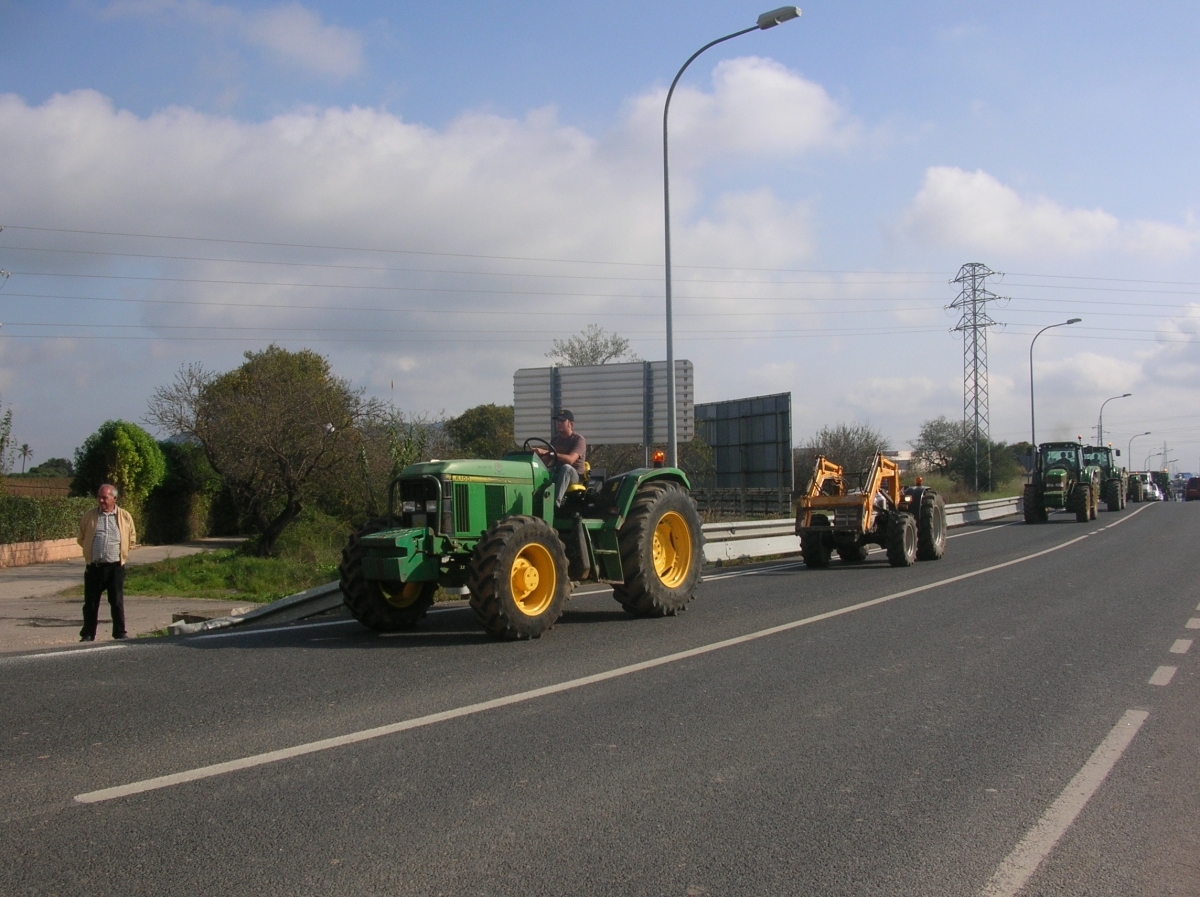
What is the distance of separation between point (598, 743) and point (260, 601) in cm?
1009

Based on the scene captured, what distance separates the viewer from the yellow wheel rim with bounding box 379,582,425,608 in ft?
31.3

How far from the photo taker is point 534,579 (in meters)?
9.20

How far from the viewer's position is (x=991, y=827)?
446cm

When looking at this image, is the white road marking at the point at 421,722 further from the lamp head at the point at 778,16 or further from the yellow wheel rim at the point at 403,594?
the lamp head at the point at 778,16

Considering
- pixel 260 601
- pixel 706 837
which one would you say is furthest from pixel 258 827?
pixel 260 601

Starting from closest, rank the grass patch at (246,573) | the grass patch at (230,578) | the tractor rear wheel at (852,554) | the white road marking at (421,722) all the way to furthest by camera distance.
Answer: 1. the white road marking at (421,722)
2. the grass patch at (230,578)
3. the grass patch at (246,573)
4. the tractor rear wheel at (852,554)

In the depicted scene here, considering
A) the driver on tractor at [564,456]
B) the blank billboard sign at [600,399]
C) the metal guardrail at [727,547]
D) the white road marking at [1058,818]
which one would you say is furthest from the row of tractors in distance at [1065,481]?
the white road marking at [1058,818]

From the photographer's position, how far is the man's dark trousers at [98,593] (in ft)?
33.0

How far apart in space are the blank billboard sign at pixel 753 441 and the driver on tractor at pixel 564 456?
18673mm

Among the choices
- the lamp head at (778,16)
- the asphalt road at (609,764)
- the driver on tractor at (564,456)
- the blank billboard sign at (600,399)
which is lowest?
the asphalt road at (609,764)

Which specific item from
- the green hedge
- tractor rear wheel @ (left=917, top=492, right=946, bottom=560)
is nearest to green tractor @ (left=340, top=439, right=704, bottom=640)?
tractor rear wheel @ (left=917, top=492, right=946, bottom=560)

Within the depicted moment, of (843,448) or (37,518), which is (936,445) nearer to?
(843,448)

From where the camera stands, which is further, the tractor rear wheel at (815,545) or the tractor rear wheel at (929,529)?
the tractor rear wheel at (929,529)

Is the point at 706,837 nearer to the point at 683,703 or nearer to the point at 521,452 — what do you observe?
the point at 683,703
